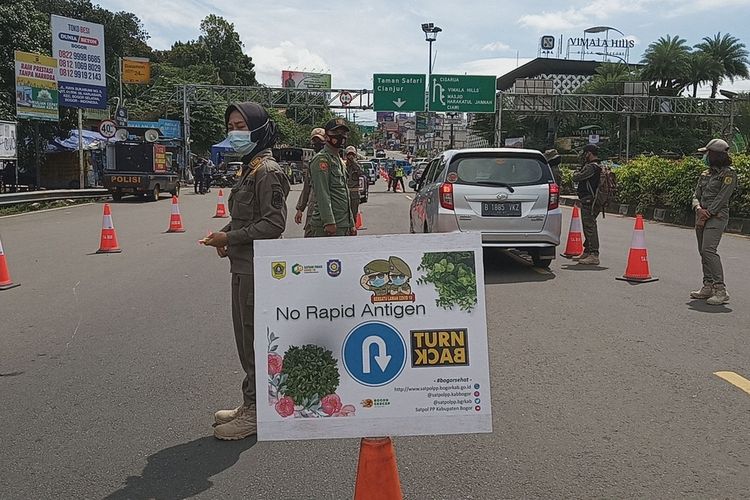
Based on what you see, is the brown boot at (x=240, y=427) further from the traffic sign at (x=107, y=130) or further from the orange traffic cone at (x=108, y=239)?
the traffic sign at (x=107, y=130)

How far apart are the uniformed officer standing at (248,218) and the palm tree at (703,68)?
7676 centimetres

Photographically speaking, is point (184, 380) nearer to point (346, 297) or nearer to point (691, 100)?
point (346, 297)

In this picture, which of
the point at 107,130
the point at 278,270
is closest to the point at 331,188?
the point at 278,270

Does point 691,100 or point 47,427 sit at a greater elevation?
point 691,100

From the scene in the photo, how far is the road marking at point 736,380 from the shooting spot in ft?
17.4

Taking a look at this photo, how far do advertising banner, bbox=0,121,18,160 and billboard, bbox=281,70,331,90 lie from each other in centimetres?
5308

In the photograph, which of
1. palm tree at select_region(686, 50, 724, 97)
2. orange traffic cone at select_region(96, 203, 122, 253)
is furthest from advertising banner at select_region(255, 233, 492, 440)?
palm tree at select_region(686, 50, 724, 97)

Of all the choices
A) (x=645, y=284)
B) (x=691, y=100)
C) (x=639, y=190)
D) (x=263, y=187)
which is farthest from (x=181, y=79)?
(x=263, y=187)

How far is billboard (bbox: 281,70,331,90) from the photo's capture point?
8234 centimetres

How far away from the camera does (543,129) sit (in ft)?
262

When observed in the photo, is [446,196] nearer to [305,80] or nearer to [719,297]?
[719,297]

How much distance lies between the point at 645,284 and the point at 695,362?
3.75 meters

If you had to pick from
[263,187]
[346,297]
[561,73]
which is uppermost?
[561,73]

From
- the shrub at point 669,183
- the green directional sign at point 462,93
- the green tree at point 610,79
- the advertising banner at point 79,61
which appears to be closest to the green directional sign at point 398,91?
the green directional sign at point 462,93
